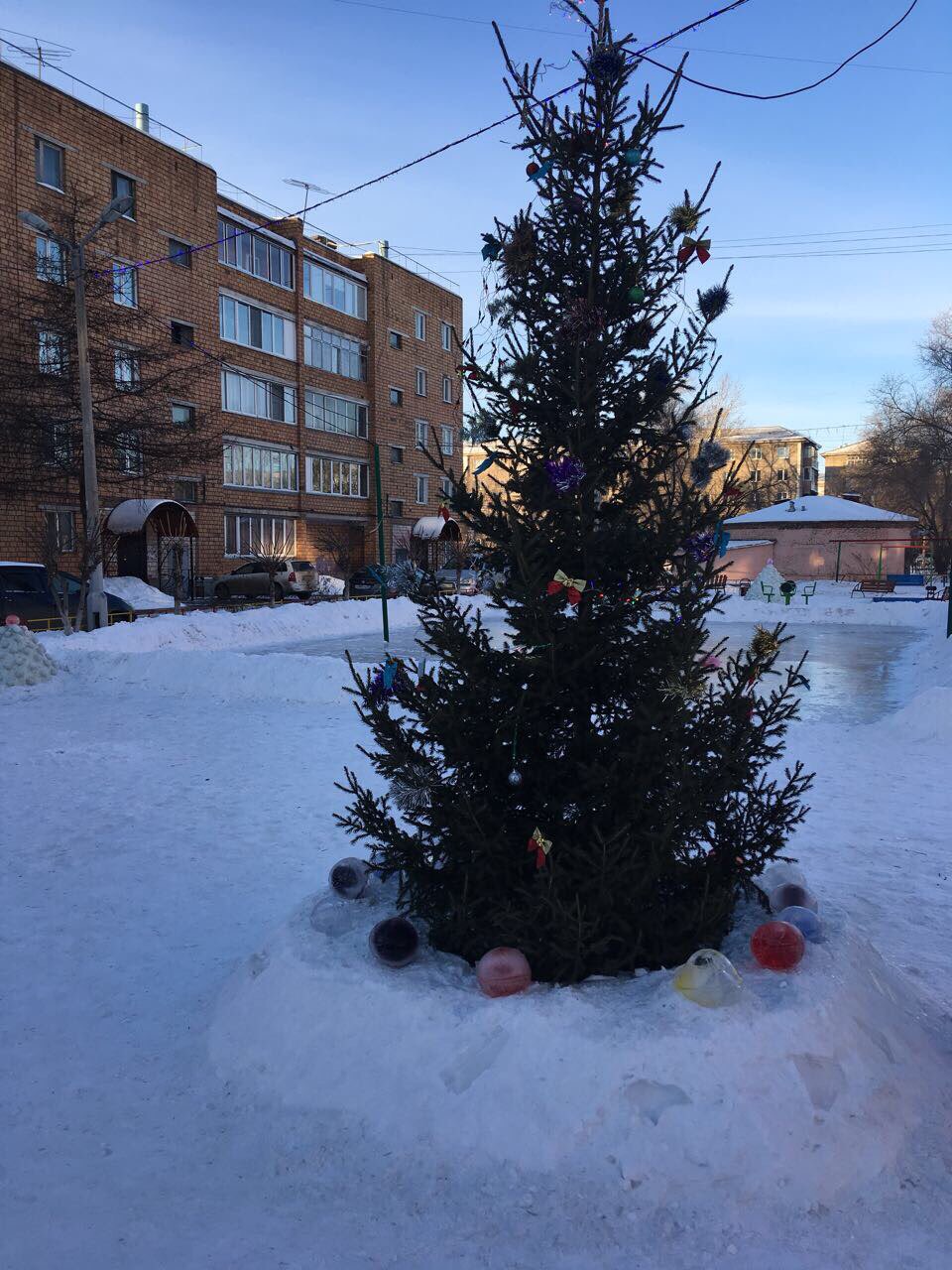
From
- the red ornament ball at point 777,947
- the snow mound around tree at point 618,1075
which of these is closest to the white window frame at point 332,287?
the snow mound around tree at point 618,1075

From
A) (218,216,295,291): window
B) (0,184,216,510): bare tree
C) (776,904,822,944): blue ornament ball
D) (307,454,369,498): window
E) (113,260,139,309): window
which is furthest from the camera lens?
(307,454,369,498): window

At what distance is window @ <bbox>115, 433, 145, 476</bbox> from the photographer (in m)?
25.2

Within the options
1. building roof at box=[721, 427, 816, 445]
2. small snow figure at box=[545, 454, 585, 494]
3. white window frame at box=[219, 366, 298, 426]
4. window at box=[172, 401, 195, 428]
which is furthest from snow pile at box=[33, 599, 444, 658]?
building roof at box=[721, 427, 816, 445]

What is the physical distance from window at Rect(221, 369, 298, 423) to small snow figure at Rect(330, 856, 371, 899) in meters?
30.5

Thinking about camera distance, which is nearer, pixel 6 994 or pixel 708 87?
pixel 6 994

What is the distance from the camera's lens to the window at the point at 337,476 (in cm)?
3844

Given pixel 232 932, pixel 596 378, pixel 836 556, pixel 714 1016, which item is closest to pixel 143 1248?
pixel 714 1016

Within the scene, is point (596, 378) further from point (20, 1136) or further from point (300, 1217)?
point (20, 1136)

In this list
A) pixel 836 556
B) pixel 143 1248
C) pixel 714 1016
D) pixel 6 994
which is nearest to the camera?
pixel 143 1248

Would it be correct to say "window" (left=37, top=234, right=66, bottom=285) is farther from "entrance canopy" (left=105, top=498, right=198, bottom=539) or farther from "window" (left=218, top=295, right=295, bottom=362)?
"window" (left=218, top=295, right=295, bottom=362)

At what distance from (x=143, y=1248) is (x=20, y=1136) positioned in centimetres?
76

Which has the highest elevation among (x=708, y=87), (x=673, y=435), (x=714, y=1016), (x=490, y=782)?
(x=708, y=87)

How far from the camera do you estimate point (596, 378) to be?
11.7ft

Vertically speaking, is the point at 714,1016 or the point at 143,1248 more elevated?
the point at 714,1016
